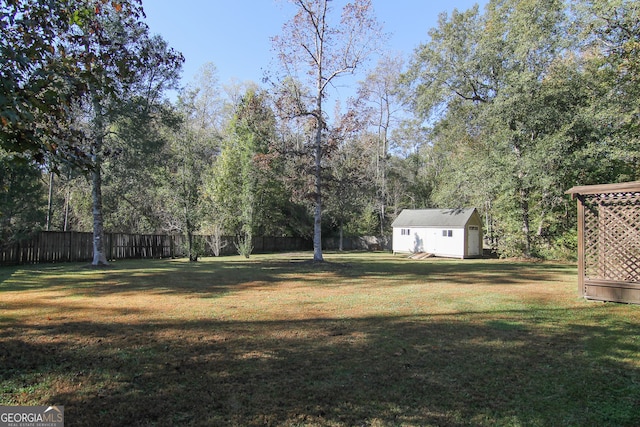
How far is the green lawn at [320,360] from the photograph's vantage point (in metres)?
3.16

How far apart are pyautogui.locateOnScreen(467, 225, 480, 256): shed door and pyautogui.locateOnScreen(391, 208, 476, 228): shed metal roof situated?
3.19 ft

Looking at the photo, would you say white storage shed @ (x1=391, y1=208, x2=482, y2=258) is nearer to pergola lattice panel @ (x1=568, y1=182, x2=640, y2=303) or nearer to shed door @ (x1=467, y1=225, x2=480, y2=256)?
shed door @ (x1=467, y1=225, x2=480, y2=256)

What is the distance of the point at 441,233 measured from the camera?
28.3 metres

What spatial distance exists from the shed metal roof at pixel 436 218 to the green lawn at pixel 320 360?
1924 centimetres

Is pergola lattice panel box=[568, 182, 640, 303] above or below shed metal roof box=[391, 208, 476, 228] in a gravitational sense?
below

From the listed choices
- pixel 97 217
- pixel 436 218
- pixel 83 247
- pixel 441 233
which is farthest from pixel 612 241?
pixel 83 247

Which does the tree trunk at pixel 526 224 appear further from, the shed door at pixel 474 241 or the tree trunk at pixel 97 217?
the tree trunk at pixel 97 217

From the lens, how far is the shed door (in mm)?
27144

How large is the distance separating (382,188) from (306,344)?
3675 centimetres

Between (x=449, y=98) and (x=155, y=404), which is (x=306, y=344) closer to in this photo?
(x=155, y=404)

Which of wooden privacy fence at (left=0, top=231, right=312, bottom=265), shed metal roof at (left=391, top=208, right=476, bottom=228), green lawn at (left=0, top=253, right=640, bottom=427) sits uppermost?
shed metal roof at (left=391, top=208, right=476, bottom=228)

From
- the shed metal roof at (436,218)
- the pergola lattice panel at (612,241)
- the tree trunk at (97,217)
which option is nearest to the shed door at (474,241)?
the shed metal roof at (436,218)

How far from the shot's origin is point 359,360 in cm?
441

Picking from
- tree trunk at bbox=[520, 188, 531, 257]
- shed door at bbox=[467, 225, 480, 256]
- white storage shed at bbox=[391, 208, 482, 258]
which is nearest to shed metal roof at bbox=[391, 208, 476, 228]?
white storage shed at bbox=[391, 208, 482, 258]
